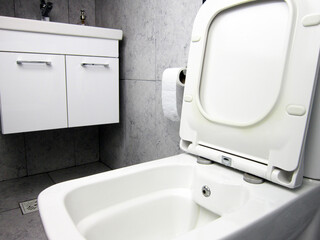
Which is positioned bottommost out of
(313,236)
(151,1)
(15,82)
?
(313,236)

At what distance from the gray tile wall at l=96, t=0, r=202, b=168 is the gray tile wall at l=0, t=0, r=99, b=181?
228 millimetres

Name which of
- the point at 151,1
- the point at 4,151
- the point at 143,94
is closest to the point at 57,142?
the point at 4,151

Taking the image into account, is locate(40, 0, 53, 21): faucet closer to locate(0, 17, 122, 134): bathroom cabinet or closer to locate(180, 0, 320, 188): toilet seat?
locate(0, 17, 122, 134): bathroom cabinet

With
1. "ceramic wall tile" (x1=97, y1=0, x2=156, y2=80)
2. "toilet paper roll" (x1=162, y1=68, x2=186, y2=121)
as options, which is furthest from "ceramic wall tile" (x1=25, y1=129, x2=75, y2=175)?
"toilet paper roll" (x1=162, y1=68, x2=186, y2=121)

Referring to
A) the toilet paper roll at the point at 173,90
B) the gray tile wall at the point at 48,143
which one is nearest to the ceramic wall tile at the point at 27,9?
the gray tile wall at the point at 48,143

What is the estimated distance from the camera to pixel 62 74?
1.25 meters

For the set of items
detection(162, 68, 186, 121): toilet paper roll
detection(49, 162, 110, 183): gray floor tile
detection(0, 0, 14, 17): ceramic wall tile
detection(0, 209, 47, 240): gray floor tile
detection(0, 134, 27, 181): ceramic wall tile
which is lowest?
detection(0, 209, 47, 240): gray floor tile

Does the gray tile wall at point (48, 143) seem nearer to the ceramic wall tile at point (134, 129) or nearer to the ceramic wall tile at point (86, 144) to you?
the ceramic wall tile at point (86, 144)

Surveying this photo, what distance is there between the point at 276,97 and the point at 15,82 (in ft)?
3.67

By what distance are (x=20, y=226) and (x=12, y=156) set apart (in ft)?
1.99

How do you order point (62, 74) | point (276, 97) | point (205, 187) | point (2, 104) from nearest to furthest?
point (276, 97) → point (205, 187) → point (2, 104) → point (62, 74)

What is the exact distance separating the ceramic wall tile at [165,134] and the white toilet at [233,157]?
13.3 inches

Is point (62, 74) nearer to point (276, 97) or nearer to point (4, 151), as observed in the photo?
point (4, 151)

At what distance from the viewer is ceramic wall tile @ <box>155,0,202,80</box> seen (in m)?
1.00
